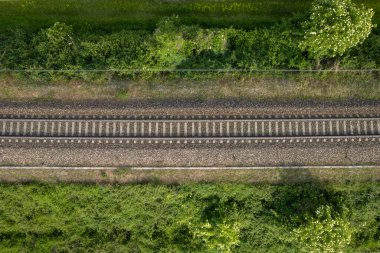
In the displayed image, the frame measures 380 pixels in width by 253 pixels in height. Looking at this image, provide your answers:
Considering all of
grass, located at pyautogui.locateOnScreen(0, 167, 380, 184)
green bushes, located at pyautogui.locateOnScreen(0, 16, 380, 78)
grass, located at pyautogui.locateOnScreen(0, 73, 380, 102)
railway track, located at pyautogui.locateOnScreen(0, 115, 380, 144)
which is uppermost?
green bushes, located at pyautogui.locateOnScreen(0, 16, 380, 78)

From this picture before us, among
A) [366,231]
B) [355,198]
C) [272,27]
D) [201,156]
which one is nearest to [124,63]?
[201,156]

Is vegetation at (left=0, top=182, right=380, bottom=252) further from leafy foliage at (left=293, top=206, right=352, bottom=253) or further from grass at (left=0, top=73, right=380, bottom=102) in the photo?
grass at (left=0, top=73, right=380, bottom=102)

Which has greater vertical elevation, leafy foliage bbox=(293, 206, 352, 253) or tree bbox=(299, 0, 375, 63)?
tree bbox=(299, 0, 375, 63)

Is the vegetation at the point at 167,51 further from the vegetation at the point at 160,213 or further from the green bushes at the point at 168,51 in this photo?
the vegetation at the point at 160,213

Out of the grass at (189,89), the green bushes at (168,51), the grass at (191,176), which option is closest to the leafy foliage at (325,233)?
the grass at (191,176)

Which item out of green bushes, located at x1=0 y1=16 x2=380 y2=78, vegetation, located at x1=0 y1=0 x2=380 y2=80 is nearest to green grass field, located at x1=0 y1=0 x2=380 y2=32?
vegetation, located at x1=0 y1=0 x2=380 y2=80

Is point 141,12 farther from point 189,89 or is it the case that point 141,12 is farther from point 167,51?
point 189,89

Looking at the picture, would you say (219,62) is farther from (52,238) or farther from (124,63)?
(52,238)
